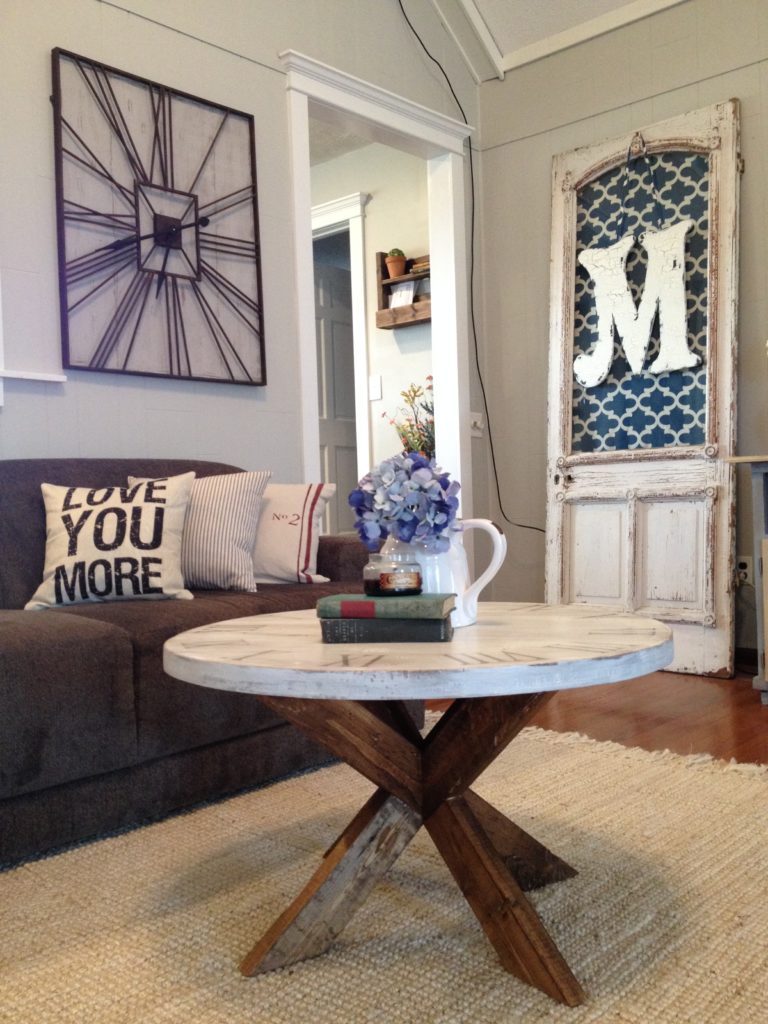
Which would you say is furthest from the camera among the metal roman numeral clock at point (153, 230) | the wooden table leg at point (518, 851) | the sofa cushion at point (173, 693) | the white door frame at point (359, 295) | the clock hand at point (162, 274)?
the white door frame at point (359, 295)

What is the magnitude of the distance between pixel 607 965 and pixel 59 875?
40.1 inches

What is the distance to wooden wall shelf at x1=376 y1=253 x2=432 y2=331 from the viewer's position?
5.03m

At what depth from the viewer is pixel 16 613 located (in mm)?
2070

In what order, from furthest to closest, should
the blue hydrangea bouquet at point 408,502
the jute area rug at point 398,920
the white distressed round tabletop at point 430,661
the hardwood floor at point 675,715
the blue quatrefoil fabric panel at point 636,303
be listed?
the blue quatrefoil fabric panel at point 636,303 → the hardwood floor at point 675,715 → the blue hydrangea bouquet at point 408,502 → the jute area rug at point 398,920 → the white distressed round tabletop at point 430,661

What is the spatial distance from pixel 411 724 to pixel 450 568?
268 millimetres

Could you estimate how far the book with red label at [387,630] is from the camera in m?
1.40

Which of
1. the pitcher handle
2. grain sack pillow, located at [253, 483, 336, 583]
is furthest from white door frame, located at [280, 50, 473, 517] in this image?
the pitcher handle

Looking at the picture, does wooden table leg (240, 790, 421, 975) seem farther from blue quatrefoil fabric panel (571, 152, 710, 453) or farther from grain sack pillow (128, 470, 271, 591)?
blue quatrefoil fabric panel (571, 152, 710, 453)

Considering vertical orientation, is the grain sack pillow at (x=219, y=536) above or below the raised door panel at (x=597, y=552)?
above

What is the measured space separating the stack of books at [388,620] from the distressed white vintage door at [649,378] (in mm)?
2514

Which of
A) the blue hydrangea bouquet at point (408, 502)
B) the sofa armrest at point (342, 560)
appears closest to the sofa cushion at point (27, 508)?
the sofa armrest at point (342, 560)

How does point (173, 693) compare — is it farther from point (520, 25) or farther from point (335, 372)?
point (335, 372)

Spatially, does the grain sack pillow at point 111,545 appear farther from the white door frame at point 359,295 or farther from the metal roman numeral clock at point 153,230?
the white door frame at point 359,295

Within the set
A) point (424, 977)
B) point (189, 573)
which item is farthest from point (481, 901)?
point (189, 573)
